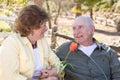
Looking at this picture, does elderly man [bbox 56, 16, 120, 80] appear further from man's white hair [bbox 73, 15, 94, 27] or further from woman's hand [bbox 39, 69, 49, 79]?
woman's hand [bbox 39, 69, 49, 79]

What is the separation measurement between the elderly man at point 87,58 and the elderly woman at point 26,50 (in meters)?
0.37

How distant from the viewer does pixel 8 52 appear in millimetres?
2877

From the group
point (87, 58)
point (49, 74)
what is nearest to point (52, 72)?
point (49, 74)

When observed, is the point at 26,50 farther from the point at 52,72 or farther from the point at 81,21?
the point at 81,21

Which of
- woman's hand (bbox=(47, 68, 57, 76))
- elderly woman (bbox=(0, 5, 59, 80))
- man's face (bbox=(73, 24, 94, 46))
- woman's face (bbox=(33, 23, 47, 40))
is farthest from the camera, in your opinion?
man's face (bbox=(73, 24, 94, 46))

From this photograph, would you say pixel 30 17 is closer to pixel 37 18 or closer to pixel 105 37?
pixel 37 18

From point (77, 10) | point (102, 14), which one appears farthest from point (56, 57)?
point (102, 14)

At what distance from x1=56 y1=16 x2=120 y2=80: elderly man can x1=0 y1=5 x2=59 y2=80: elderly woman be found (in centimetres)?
37

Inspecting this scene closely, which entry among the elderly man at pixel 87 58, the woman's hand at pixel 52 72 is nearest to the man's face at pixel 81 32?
the elderly man at pixel 87 58

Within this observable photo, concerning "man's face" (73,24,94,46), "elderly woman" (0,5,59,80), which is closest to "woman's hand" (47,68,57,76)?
"elderly woman" (0,5,59,80)

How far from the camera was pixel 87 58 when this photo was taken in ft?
11.5

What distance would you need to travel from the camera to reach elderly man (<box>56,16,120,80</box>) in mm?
3457

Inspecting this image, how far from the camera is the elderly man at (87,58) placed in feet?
11.3

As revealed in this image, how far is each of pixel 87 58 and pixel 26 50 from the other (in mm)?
742
